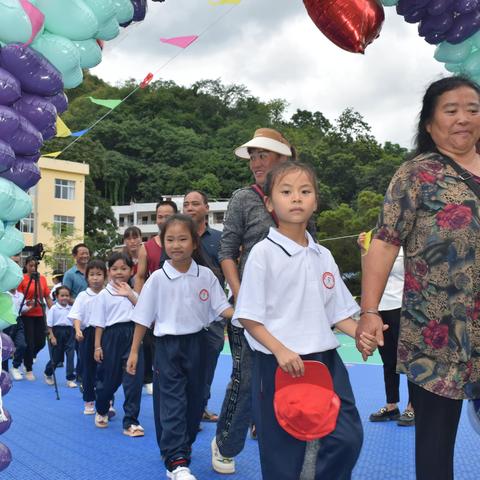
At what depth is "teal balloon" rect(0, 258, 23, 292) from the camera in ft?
9.02

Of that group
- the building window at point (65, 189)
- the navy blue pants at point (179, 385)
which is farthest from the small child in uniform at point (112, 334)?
the building window at point (65, 189)

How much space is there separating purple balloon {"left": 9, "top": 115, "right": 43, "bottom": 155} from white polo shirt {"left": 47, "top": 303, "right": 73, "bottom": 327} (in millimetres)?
5153

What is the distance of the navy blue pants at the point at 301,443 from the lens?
7.38ft

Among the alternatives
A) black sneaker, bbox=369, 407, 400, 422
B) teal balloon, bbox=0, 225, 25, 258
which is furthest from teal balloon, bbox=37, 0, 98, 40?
black sneaker, bbox=369, 407, 400, 422

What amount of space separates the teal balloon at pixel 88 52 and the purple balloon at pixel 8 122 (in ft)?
2.03

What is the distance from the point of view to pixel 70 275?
25.7ft

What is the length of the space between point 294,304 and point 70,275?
590 cm

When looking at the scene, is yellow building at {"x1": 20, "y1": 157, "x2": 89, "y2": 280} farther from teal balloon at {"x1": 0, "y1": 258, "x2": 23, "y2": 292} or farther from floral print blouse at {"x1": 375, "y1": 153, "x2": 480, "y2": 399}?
floral print blouse at {"x1": 375, "y1": 153, "x2": 480, "y2": 399}

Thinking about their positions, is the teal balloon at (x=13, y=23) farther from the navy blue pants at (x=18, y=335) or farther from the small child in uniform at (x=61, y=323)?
the navy blue pants at (x=18, y=335)

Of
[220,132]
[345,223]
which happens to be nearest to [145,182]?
[220,132]

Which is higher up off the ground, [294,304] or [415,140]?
[415,140]

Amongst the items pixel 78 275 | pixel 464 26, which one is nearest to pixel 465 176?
pixel 464 26

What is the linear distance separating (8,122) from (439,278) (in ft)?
6.08

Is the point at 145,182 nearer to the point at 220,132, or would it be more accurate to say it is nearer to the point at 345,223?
the point at 220,132
